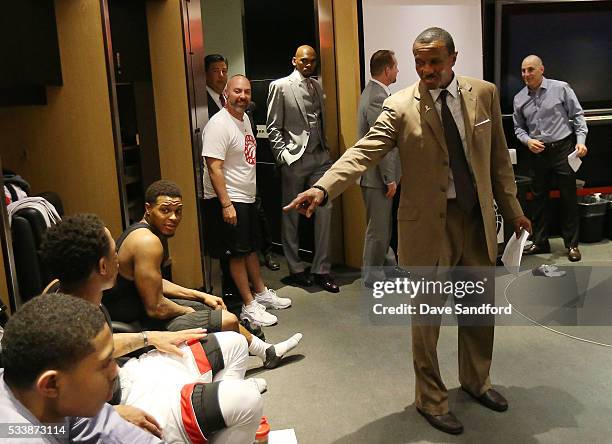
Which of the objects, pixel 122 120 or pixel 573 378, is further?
pixel 122 120

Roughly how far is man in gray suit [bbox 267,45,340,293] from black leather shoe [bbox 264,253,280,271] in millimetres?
537

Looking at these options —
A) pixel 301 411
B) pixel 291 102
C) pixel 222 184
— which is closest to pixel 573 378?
pixel 301 411

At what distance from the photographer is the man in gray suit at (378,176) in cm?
404

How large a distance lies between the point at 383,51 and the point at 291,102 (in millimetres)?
681

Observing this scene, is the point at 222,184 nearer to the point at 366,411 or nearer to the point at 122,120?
the point at 122,120

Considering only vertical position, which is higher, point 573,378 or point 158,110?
point 158,110

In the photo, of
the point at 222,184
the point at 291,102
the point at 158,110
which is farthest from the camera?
the point at 291,102

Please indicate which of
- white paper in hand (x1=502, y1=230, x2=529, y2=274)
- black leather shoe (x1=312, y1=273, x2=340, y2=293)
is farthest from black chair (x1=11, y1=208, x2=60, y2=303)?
black leather shoe (x1=312, y1=273, x2=340, y2=293)

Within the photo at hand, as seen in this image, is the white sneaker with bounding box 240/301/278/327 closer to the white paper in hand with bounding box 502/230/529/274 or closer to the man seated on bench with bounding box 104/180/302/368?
the man seated on bench with bounding box 104/180/302/368

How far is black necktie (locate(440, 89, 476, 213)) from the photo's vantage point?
2344 mm

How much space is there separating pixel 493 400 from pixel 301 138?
2.23 meters

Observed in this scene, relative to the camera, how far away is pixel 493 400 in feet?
8.45

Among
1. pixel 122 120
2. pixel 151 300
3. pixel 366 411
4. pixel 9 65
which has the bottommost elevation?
pixel 366 411

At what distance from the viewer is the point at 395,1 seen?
4.44 metres
